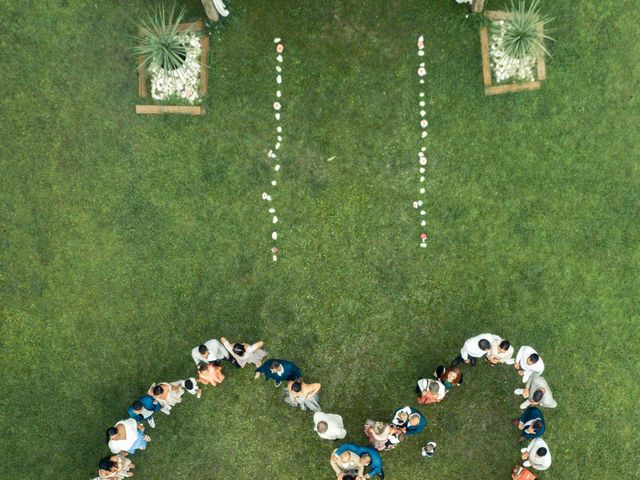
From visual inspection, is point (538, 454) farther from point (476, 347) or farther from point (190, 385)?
point (190, 385)

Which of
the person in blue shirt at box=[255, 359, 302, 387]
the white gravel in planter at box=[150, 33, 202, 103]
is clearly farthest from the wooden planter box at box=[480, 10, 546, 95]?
the person in blue shirt at box=[255, 359, 302, 387]

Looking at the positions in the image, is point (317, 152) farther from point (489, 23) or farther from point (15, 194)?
point (15, 194)

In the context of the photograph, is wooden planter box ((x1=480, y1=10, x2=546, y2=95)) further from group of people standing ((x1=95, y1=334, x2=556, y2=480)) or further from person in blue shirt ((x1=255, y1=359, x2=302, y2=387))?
person in blue shirt ((x1=255, y1=359, x2=302, y2=387))

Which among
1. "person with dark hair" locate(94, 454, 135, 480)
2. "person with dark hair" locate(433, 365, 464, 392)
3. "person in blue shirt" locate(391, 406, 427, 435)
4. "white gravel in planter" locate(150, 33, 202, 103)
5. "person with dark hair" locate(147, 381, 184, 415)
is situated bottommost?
"person with dark hair" locate(94, 454, 135, 480)

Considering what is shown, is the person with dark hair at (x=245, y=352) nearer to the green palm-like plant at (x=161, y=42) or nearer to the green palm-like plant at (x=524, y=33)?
the green palm-like plant at (x=161, y=42)

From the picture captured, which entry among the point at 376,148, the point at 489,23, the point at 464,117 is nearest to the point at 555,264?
the point at 464,117
